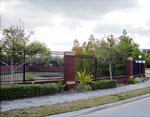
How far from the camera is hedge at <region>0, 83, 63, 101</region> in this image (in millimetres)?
7770

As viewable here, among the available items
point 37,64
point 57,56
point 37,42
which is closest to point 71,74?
point 57,56

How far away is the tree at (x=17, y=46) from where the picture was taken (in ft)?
27.6

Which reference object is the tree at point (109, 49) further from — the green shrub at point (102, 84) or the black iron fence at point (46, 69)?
the black iron fence at point (46, 69)

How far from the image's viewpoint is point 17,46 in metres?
8.40

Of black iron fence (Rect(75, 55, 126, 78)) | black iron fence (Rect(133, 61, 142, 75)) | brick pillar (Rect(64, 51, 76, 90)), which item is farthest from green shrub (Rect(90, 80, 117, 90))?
black iron fence (Rect(133, 61, 142, 75))

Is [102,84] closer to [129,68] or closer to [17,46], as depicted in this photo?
[129,68]

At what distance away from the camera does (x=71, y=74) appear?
10.8 meters

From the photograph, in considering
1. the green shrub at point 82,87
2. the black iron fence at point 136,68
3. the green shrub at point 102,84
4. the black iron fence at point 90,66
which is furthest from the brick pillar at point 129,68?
the green shrub at point 82,87

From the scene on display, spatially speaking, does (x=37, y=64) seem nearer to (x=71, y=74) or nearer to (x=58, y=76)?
(x=58, y=76)

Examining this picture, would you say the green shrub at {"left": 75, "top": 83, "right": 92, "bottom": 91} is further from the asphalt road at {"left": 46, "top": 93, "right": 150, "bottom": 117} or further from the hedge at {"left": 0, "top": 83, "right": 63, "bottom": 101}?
the asphalt road at {"left": 46, "top": 93, "right": 150, "bottom": 117}

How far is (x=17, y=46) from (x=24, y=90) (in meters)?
2.48

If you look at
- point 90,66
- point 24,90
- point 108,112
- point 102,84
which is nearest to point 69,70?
point 102,84

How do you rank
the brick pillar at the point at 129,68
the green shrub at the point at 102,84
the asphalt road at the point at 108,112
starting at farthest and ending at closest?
the brick pillar at the point at 129,68
the green shrub at the point at 102,84
the asphalt road at the point at 108,112

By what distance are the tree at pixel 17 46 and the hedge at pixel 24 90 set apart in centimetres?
88
